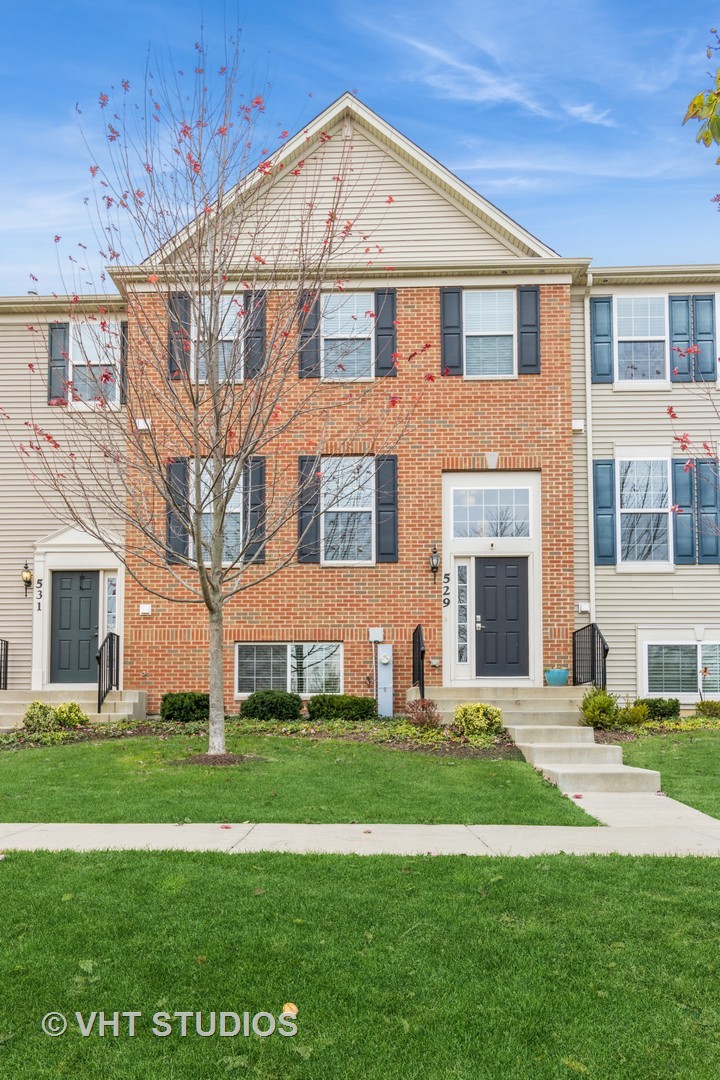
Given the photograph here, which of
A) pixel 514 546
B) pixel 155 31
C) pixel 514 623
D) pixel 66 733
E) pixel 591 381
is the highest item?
pixel 155 31

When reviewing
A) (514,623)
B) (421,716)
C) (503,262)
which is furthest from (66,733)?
(503,262)

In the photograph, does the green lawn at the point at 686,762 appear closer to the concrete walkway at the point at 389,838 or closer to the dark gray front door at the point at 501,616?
the concrete walkway at the point at 389,838

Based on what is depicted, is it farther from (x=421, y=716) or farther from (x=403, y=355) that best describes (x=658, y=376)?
(x=421, y=716)

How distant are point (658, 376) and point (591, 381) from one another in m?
1.11

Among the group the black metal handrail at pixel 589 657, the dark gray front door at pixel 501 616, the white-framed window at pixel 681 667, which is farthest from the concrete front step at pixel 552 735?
the white-framed window at pixel 681 667

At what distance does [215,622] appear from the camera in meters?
11.6

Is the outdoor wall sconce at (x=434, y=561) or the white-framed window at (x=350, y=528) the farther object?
the white-framed window at (x=350, y=528)

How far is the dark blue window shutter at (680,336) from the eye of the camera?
1644 centimetres

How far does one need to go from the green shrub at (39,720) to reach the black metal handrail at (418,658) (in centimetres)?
530

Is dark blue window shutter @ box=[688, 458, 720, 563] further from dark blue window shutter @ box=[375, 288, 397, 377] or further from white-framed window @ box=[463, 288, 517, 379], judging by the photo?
dark blue window shutter @ box=[375, 288, 397, 377]

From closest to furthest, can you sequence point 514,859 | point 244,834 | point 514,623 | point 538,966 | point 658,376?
point 538,966, point 514,859, point 244,834, point 514,623, point 658,376

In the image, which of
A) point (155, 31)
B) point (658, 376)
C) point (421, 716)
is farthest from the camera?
point (658, 376)

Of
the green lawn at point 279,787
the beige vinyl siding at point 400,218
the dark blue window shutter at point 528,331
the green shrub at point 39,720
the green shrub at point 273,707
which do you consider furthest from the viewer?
the beige vinyl siding at point 400,218

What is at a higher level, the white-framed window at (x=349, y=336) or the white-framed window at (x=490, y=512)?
the white-framed window at (x=349, y=336)
